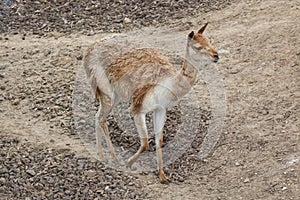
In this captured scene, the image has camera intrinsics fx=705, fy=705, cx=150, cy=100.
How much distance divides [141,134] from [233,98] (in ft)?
5.52

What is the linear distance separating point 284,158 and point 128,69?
183 centimetres

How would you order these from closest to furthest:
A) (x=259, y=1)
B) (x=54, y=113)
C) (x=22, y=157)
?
1. (x=22, y=157)
2. (x=54, y=113)
3. (x=259, y=1)

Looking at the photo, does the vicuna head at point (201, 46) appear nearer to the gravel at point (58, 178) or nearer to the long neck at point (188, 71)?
the long neck at point (188, 71)

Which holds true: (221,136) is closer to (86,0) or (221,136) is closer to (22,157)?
(22,157)

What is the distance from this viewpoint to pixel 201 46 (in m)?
6.93

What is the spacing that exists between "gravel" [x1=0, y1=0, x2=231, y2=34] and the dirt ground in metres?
0.28

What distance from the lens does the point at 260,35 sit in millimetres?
9695

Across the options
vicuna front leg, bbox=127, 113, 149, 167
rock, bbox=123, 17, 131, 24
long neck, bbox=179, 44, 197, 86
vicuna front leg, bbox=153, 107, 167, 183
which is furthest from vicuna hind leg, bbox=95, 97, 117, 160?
rock, bbox=123, 17, 131, 24

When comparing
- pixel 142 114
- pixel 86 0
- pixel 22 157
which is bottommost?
pixel 86 0

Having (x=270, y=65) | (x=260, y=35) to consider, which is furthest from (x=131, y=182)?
(x=260, y=35)

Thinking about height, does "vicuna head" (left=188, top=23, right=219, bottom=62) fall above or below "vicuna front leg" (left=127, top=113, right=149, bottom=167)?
above

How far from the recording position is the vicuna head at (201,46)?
22.6 ft

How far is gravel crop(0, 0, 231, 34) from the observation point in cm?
1083

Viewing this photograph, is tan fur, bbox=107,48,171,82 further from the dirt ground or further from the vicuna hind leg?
the dirt ground
